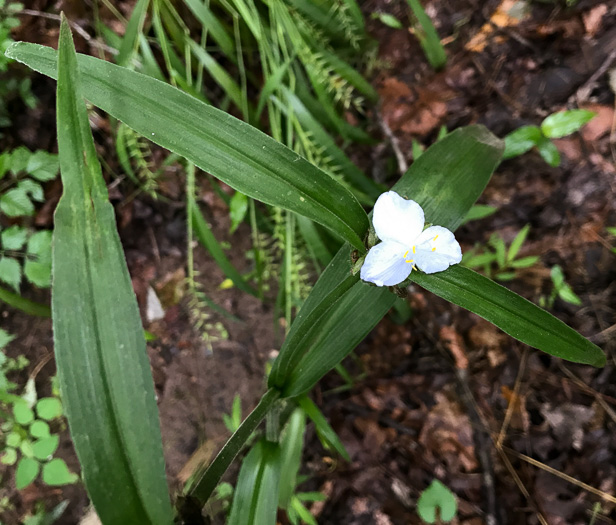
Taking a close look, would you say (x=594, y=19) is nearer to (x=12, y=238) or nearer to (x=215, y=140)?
(x=215, y=140)

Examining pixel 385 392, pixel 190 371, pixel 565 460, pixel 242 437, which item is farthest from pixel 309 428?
pixel 565 460

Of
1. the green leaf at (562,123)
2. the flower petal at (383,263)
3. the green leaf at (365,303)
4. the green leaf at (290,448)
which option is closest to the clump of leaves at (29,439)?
the green leaf at (290,448)

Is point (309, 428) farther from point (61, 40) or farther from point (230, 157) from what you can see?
point (61, 40)

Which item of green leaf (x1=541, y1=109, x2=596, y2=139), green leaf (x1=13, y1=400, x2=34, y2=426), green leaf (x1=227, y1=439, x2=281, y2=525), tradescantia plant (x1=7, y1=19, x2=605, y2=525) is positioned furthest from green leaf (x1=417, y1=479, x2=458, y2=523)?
green leaf (x1=13, y1=400, x2=34, y2=426)

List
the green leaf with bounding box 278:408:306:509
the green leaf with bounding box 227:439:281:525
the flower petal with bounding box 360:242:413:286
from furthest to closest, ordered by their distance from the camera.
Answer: the green leaf with bounding box 278:408:306:509 < the green leaf with bounding box 227:439:281:525 < the flower petal with bounding box 360:242:413:286

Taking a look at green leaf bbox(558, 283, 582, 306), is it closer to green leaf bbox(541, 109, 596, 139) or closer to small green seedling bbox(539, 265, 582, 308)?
small green seedling bbox(539, 265, 582, 308)
